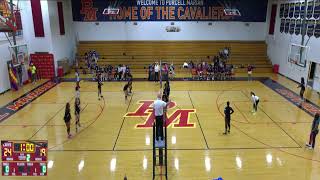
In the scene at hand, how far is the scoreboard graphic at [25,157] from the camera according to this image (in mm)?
7016

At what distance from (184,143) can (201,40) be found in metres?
19.8

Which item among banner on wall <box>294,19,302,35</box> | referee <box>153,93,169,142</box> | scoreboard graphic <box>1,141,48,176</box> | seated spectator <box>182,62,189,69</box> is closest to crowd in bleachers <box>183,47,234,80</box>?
seated spectator <box>182,62,189,69</box>

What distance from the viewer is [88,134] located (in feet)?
44.1

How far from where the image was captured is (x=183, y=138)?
12992mm

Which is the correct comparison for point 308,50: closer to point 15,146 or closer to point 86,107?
point 86,107

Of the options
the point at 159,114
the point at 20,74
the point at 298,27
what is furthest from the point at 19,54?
the point at 298,27

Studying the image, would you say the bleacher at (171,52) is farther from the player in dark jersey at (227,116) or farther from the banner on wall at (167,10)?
the player in dark jersey at (227,116)

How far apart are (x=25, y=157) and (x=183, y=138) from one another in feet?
24.3

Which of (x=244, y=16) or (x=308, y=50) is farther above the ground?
(x=244, y=16)

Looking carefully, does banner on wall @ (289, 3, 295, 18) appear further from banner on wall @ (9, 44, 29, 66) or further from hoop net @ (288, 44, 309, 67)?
banner on wall @ (9, 44, 29, 66)

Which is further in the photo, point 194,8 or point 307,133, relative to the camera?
point 194,8

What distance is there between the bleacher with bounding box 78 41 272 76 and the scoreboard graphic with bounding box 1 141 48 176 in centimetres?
2097

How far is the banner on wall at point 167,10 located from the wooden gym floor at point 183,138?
40.9 feet

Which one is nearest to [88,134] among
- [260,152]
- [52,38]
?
[260,152]
